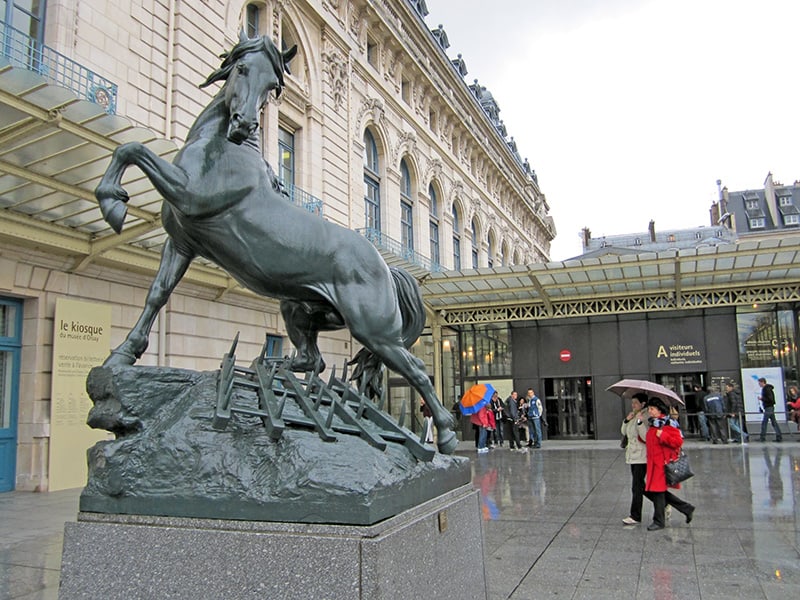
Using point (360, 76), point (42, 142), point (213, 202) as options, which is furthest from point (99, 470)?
point (360, 76)

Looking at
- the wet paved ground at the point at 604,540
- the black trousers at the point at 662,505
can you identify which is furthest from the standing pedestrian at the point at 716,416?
the black trousers at the point at 662,505

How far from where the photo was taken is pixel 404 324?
392cm

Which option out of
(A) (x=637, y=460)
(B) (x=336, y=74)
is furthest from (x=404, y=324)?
(B) (x=336, y=74)

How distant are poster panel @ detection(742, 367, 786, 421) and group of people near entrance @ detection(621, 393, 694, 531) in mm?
16107

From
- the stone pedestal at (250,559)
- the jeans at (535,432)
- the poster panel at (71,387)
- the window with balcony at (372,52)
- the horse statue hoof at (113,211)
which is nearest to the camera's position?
the stone pedestal at (250,559)

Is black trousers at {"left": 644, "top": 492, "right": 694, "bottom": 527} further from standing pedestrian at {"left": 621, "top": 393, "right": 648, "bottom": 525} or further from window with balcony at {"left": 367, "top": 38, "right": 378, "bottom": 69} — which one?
Result: window with balcony at {"left": 367, "top": 38, "right": 378, "bottom": 69}

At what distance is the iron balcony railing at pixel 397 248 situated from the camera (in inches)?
920

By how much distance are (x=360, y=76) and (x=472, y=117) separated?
1537 cm

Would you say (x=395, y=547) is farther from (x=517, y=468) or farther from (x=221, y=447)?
(x=517, y=468)

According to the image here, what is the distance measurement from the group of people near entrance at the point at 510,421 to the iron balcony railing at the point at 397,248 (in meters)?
5.87

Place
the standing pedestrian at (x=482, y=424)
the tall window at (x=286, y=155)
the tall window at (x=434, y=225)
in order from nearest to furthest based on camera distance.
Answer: the standing pedestrian at (x=482, y=424)
the tall window at (x=286, y=155)
the tall window at (x=434, y=225)

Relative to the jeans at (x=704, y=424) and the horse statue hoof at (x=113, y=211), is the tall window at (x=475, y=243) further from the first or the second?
the horse statue hoof at (x=113, y=211)

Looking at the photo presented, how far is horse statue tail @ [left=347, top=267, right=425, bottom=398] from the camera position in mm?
3717

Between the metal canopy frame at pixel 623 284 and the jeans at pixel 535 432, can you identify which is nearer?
the metal canopy frame at pixel 623 284
